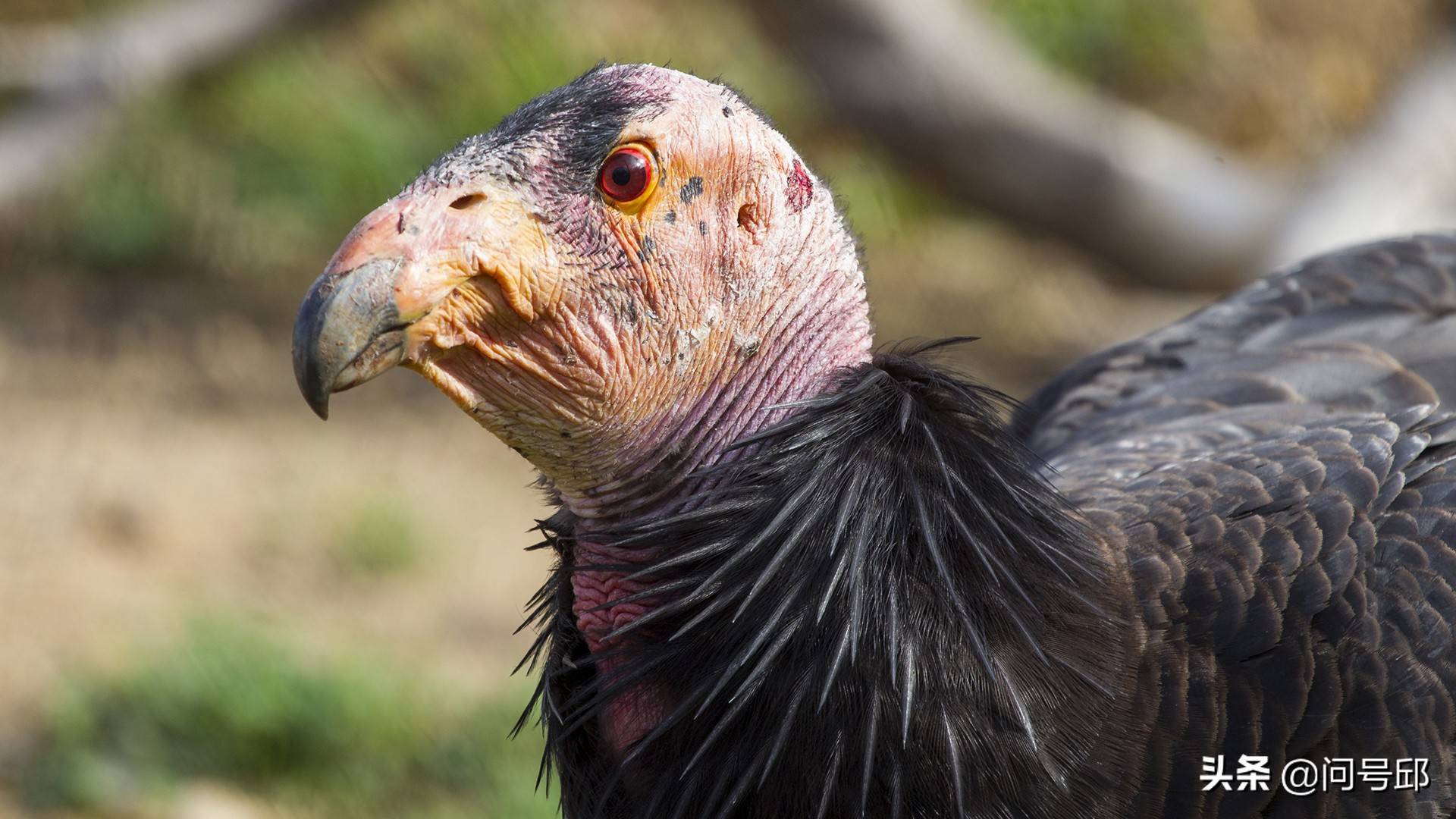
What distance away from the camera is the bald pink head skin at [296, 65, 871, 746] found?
235cm

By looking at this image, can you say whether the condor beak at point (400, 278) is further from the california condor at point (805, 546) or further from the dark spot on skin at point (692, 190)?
the dark spot on skin at point (692, 190)

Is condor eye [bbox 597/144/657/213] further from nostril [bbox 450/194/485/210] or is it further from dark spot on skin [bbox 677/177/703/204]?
nostril [bbox 450/194/485/210]

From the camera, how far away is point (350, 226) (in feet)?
26.1

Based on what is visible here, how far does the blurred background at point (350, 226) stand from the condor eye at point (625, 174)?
9.10 feet

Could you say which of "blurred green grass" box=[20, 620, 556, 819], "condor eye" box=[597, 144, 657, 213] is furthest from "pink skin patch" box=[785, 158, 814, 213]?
"blurred green grass" box=[20, 620, 556, 819]

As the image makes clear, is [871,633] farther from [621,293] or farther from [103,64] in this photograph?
[103,64]

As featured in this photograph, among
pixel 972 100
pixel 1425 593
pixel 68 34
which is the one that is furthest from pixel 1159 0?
pixel 1425 593

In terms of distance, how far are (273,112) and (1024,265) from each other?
4.30m

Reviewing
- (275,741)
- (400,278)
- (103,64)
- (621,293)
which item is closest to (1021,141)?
(275,741)

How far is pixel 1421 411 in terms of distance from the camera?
303 centimetres

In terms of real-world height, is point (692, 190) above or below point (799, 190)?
below

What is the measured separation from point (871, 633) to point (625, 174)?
2.73 ft

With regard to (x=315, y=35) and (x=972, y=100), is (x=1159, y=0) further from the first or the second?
(x=315, y=35)

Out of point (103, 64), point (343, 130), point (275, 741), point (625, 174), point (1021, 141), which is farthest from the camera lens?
point (343, 130)
